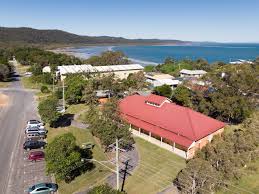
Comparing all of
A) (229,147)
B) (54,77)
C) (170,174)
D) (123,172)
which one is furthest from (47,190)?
(54,77)

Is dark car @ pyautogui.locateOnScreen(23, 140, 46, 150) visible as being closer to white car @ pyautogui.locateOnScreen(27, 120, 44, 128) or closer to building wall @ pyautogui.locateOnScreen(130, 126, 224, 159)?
white car @ pyautogui.locateOnScreen(27, 120, 44, 128)

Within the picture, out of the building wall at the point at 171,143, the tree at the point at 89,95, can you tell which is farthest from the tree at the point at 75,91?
the building wall at the point at 171,143

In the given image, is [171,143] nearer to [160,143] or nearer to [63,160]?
[160,143]

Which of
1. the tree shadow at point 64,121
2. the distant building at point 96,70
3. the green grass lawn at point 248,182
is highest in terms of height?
the distant building at point 96,70

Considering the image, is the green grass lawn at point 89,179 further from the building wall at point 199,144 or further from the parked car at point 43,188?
the building wall at point 199,144

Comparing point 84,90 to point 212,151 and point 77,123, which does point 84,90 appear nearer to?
point 77,123

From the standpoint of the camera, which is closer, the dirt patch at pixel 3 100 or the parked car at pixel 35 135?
the parked car at pixel 35 135

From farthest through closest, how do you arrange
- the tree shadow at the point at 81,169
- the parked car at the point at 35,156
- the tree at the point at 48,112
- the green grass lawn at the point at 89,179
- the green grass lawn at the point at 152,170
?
1. the tree at the point at 48,112
2. the parked car at the point at 35,156
3. the tree shadow at the point at 81,169
4. the green grass lawn at the point at 152,170
5. the green grass lawn at the point at 89,179
